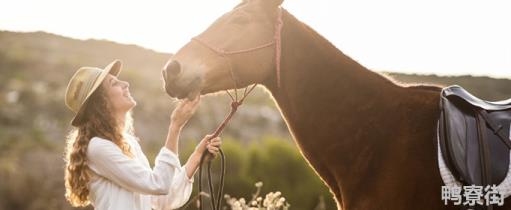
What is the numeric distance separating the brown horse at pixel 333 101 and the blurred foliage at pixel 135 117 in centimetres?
42

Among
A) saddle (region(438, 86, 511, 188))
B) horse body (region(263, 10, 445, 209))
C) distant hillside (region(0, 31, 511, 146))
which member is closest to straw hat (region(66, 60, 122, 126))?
horse body (region(263, 10, 445, 209))

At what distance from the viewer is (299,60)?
4.04 meters

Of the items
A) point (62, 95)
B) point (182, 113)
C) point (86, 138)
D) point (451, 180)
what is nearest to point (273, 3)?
point (182, 113)

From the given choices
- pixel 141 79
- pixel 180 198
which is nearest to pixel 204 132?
pixel 141 79

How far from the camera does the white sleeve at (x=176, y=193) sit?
13.2ft

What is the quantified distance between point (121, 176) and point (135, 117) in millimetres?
19541

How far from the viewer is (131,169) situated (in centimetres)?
371

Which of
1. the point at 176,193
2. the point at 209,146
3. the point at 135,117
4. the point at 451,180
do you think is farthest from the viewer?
the point at 135,117

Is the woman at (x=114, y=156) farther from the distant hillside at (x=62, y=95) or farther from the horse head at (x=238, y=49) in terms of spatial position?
the distant hillside at (x=62, y=95)

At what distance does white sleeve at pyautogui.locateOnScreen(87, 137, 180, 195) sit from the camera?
3695 millimetres

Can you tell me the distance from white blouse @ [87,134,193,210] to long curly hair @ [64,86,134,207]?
5 centimetres

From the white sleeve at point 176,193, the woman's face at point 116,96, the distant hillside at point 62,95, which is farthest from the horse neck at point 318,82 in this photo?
A: the distant hillside at point 62,95

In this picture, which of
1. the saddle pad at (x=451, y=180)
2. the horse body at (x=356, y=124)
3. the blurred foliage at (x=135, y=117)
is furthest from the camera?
the blurred foliage at (x=135, y=117)

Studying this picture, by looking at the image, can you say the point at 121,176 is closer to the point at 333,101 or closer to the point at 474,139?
the point at 333,101
